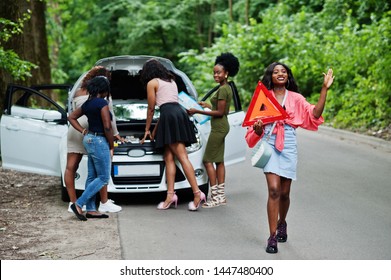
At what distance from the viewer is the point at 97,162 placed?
845 centimetres

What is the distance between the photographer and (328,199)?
9.59m

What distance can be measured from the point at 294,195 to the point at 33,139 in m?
3.57

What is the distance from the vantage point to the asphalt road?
6.78 m

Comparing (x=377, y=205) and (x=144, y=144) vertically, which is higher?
(x=144, y=144)

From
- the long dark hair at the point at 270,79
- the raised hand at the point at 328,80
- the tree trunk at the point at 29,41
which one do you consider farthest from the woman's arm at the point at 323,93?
the tree trunk at the point at 29,41

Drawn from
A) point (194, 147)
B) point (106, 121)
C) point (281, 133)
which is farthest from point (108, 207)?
point (281, 133)

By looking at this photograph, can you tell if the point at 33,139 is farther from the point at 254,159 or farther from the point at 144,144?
the point at 254,159

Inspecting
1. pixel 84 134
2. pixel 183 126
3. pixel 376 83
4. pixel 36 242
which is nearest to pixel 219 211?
pixel 183 126

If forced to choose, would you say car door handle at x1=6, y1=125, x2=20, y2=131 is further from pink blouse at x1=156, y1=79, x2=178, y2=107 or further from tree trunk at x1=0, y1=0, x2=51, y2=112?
tree trunk at x1=0, y1=0, x2=51, y2=112

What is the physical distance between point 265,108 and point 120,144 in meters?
2.74

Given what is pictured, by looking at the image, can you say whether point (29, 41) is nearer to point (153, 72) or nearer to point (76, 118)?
point (153, 72)

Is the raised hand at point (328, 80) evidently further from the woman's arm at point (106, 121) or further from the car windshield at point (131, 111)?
the car windshield at point (131, 111)

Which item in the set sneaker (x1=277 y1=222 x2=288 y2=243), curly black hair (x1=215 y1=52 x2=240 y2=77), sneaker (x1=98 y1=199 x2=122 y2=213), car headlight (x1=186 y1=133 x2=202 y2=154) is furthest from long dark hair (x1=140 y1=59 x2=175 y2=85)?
sneaker (x1=277 y1=222 x2=288 y2=243)

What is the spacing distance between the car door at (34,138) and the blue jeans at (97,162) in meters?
1.07
